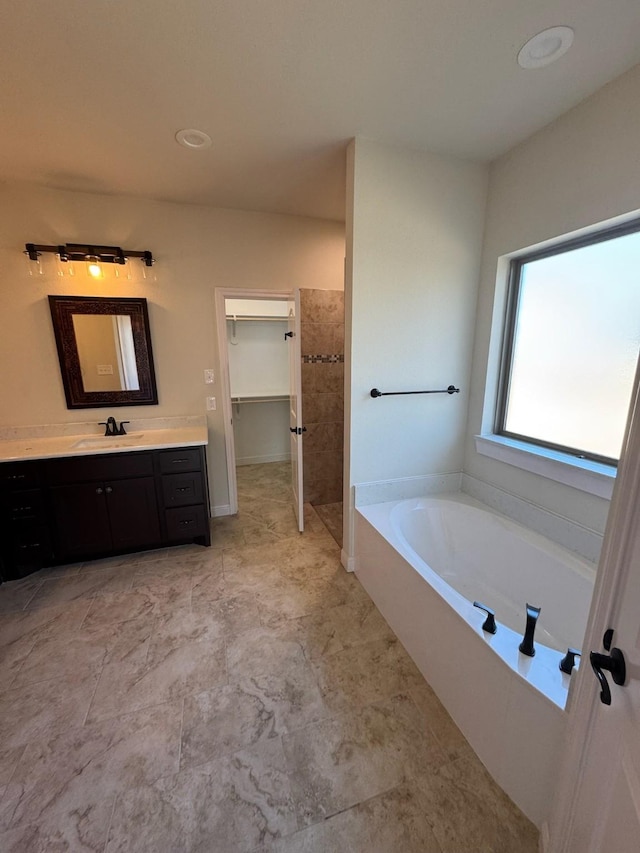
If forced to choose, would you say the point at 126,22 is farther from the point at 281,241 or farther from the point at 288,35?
the point at 281,241

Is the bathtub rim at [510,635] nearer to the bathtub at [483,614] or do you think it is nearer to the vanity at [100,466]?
the bathtub at [483,614]

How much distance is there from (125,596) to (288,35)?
9.72ft

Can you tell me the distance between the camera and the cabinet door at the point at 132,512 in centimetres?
246

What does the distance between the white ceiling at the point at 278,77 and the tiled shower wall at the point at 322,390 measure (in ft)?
3.76

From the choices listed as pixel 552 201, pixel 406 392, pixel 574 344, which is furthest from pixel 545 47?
pixel 406 392

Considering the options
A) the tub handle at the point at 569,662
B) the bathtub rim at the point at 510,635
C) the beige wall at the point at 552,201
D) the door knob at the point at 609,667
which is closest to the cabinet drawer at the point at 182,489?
the bathtub rim at the point at 510,635

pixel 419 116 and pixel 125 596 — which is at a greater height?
pixel 419 116

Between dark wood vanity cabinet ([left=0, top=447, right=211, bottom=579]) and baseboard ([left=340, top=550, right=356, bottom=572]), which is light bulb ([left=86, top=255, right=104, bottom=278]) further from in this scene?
baseboard ([left=340, top=550, right=356, bottom=572])

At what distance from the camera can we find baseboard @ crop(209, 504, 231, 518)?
325 cm

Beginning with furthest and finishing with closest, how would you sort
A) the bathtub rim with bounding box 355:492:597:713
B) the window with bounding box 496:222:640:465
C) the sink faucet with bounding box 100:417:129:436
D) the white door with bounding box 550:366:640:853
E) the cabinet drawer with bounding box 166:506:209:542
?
the sink faucet with bounding box 100:417:129:436 → the cabinet drawer with bounding box 166:506:209:542 → the window with bounding box 496:222:640:465 → the bathtub rim with bounding box 355:492:597:713 → the white door with bounding box 550:366:640:853

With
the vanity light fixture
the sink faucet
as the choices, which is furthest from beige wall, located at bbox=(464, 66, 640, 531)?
the sink faucet

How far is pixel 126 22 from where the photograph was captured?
3.96ft

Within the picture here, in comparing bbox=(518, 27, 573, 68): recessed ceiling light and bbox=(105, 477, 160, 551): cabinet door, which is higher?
bbox=(518, 27, 573, 68): recessed ceiling light

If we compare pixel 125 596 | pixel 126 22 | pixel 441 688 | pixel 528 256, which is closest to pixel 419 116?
pixel 528 256
